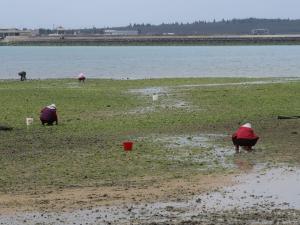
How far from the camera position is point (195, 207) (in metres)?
12.2

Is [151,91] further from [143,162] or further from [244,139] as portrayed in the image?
[143,162]

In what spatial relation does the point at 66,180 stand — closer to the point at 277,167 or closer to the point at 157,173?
the point at 157,173

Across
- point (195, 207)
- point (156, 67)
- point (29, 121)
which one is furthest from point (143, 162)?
point (156, 67)

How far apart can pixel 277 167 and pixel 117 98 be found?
19621 millimetres

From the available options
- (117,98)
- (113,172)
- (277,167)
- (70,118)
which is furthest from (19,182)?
(117,98)

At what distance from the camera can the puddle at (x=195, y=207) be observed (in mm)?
11359

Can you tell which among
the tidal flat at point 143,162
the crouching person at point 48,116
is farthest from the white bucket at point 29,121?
the crouching person at point 48,116

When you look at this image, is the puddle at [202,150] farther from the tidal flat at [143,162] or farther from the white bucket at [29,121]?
the white bucket at [29,121]

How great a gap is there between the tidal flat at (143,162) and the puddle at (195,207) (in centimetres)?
2

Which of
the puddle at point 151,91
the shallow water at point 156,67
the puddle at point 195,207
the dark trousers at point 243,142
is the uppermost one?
the puddle at point 195,207

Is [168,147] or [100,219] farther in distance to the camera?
[168,147]

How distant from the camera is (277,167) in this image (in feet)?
52.8

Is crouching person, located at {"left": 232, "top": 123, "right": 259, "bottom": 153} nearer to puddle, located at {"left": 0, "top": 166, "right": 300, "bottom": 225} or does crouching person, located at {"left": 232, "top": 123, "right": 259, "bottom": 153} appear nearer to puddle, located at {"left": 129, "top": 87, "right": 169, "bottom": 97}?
puddle, located at {"left": 0, "top": 166, "right": 300, "bottom": 225}

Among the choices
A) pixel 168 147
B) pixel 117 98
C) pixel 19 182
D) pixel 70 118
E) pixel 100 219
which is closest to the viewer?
pixel 100 219
